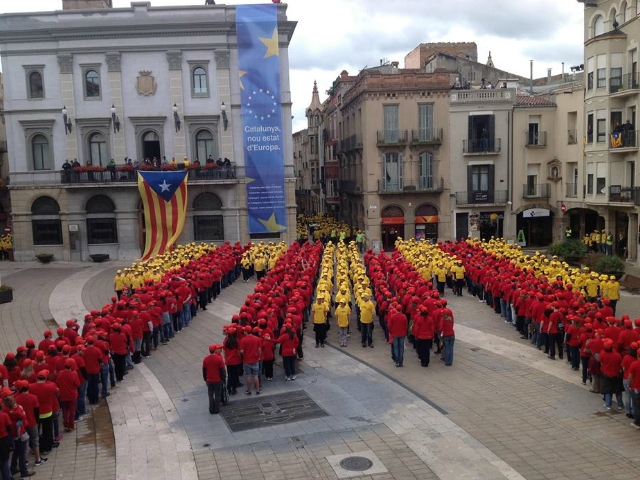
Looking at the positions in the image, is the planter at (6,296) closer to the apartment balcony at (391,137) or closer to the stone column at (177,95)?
the stone column at (177,95)

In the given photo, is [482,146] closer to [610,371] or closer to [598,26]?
[598,26]

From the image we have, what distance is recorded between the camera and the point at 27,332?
2059 centimetres

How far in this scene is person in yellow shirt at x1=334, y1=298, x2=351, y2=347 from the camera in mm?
17641

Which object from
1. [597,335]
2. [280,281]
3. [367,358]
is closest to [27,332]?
[280,281]

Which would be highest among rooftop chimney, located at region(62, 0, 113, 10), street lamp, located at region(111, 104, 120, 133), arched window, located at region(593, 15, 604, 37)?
rooftop chimney, located at region(62, 0, 113, 10)

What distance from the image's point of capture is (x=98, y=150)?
126 feet

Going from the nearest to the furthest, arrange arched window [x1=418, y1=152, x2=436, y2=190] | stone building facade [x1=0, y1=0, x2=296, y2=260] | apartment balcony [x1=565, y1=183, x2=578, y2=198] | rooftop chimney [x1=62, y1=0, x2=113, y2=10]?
1. stone building facade [x1=0, y1=0, x2=296, y2=260]
2. apartment balcony [x1=565, y1=183, x2=578, y2=198]
3. rooftop chimney [x1=62, y1=0, x2=113, y2=10]
4. arched window [x1=418, y1=152, x2=436, y2=190]

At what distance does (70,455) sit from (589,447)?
9.31m

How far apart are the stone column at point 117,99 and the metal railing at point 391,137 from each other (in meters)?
15.9

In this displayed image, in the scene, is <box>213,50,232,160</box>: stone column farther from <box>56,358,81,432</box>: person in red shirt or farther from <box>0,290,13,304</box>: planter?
<box>56,358,81,432</box>: person in red shirt

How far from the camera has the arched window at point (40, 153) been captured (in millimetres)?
38188

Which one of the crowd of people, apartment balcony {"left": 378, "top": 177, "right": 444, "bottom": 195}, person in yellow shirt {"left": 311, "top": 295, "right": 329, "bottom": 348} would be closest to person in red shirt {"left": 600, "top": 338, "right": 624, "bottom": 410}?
person in yellow shirt {"left": 311, "top": 295, "right": 329, "bottom": 348}

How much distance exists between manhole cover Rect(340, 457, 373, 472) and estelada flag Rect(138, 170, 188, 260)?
24.5 meters

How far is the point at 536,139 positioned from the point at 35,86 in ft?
103
